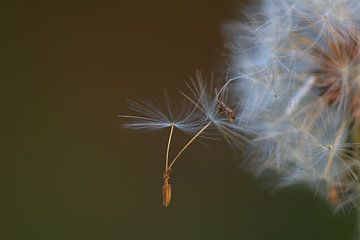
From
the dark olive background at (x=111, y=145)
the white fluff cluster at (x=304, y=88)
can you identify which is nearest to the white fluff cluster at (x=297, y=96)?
the white fluff cluster at (x=304, y=88)

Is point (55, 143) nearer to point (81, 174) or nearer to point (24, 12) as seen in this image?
point (81, 174)

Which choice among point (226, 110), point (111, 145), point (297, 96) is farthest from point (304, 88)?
point (111, 145)

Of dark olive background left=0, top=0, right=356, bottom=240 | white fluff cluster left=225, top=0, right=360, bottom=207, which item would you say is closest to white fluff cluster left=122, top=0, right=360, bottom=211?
white fluff cluster left=225, top=0, right=360, bottom=207

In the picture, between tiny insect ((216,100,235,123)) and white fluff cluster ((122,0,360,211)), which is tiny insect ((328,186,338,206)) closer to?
white fluff cluster ((122,0,360,211))

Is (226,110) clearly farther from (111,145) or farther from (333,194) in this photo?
(111,145)

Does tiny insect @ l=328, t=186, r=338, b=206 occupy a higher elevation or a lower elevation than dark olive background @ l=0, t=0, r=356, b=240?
lower
